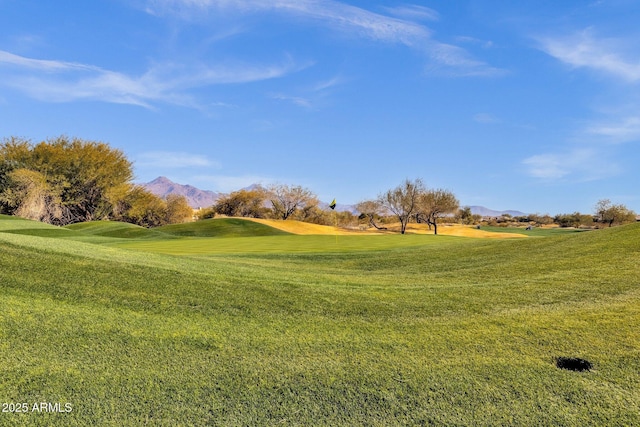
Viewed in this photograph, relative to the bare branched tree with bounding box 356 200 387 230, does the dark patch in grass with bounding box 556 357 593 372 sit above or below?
below

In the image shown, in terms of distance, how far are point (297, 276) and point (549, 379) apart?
590cm

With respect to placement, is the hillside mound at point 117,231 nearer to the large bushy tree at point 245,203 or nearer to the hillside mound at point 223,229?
the hillside mound at point 223,229

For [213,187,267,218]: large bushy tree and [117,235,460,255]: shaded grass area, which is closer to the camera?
[117,235,460,255]: shaded grass area

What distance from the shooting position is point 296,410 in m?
3.43

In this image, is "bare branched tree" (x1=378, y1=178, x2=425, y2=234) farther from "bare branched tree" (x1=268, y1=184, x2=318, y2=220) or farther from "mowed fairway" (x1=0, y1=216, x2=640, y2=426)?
"mowed fairway" (x1=0, y1=216, x2=640, y2=426)

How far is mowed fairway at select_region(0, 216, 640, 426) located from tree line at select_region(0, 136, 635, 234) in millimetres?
32729

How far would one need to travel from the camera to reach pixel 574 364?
430cm

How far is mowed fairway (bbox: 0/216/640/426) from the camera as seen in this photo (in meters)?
3.42

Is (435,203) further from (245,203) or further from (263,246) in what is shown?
(263,246)

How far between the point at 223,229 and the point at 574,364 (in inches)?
1651

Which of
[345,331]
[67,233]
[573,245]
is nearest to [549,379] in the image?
[345,331]

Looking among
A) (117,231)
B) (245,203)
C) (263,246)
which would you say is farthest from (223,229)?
(245,203)

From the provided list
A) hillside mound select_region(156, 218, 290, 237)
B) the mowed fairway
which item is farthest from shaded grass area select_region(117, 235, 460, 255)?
hillside mound select_region(156, 218, 290, 237)

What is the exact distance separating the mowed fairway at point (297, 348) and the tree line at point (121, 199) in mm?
32729
